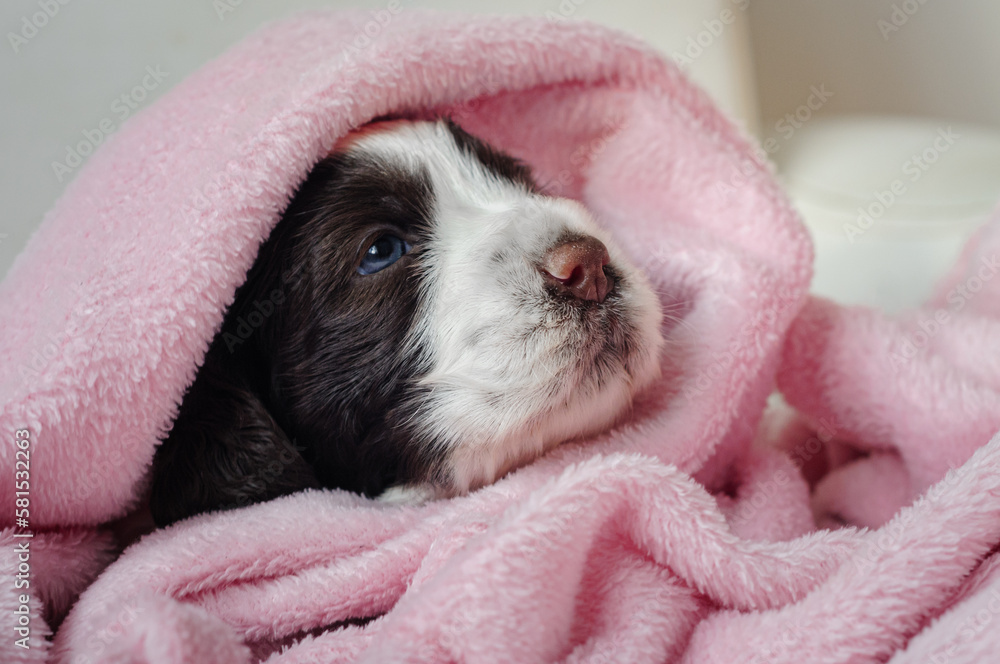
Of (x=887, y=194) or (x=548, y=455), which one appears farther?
(x=887, y=194)

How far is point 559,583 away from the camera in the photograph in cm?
71

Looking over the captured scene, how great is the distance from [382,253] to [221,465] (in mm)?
348

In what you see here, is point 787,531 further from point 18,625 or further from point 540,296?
point 18,625

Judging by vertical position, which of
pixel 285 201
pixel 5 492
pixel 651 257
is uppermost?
pixel 285 201

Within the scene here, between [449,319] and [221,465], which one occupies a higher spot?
[449,319]

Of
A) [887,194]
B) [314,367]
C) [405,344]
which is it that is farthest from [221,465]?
[887,194]

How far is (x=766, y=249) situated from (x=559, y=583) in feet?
2.20

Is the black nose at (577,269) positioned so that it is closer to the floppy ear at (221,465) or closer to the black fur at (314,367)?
the black fur at (314,367)

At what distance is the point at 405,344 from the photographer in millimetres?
961

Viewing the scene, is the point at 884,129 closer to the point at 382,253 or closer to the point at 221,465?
the point at 382,253

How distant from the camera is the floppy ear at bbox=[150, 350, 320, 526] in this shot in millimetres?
943

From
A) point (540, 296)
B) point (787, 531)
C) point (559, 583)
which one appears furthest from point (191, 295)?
point (787, 531)

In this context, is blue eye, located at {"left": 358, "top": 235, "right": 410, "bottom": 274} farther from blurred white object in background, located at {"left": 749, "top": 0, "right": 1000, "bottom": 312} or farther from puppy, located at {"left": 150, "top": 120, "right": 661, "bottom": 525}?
blurred white object in background, located at {"left": 749, "top": 0, "right": 1000, "bottom": 312}

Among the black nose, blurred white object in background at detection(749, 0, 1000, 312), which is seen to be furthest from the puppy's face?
blurred white object in background at detection(749, 0, 1000, 312)
